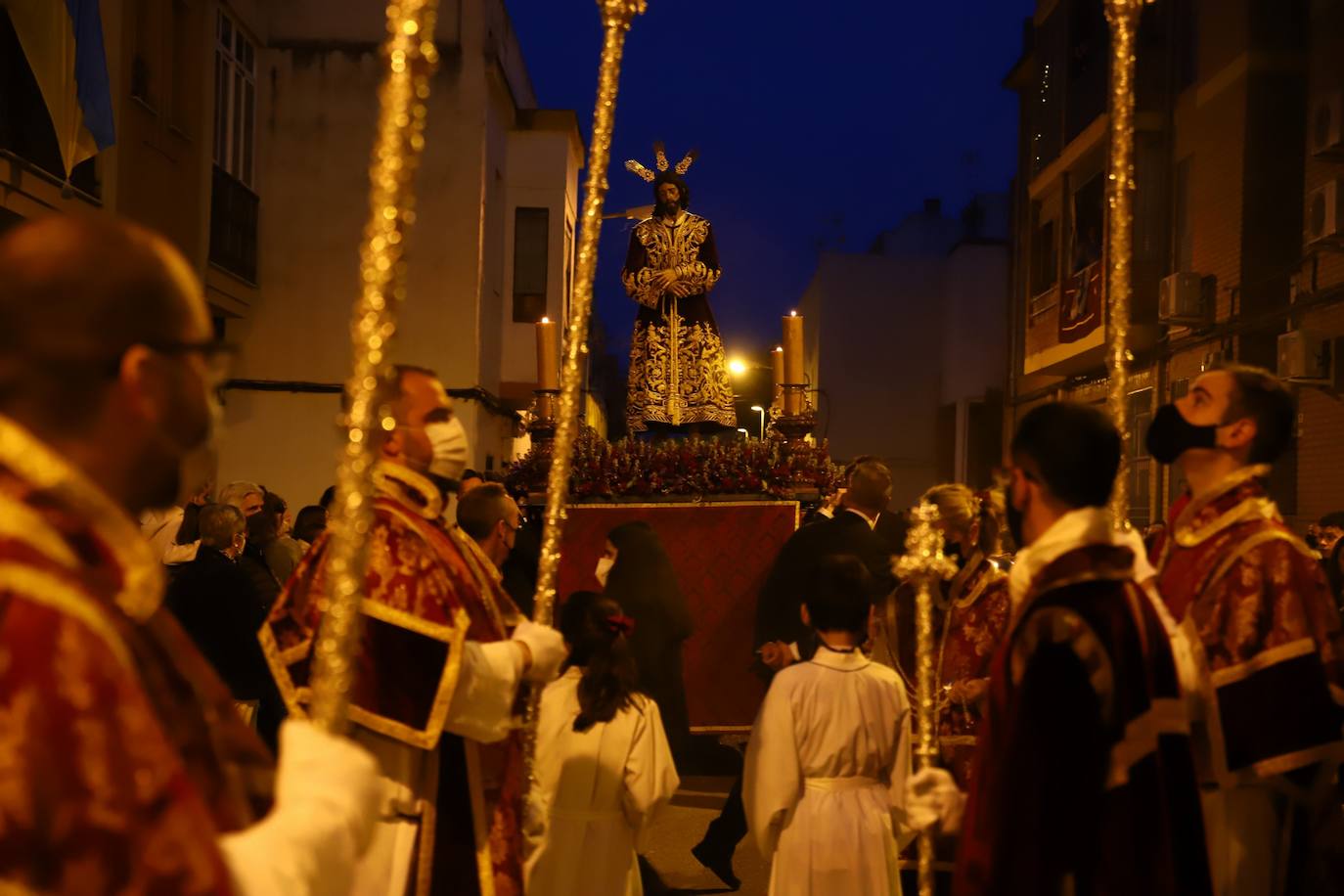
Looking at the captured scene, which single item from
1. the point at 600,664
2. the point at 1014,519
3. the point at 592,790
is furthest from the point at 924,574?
the point at 592,790

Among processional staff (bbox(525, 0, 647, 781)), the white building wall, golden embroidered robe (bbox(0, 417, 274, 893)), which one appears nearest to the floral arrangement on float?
processional staff (bbox(525, 0, 647, 781))

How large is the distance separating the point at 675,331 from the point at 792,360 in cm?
108

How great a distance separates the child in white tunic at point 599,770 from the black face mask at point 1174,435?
7.01 feet

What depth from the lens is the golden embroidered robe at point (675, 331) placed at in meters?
9.24

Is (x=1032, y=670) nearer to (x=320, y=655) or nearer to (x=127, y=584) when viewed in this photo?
(x=320, y=655)

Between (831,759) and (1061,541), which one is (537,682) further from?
(1061,541)

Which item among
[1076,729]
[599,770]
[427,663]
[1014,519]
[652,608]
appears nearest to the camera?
[1076,729]

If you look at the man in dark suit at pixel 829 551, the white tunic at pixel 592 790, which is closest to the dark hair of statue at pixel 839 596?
the white tunic at pixel 592 790

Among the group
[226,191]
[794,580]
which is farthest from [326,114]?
[794,580]

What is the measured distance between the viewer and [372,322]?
75.8 inches

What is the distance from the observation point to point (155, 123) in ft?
46.9

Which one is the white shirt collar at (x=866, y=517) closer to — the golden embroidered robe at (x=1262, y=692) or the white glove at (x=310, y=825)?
the golden embroidered robe at (x=1262, y=692)

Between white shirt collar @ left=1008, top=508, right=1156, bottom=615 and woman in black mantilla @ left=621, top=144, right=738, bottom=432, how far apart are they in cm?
650

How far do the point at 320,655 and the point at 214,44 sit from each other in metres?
16.3
